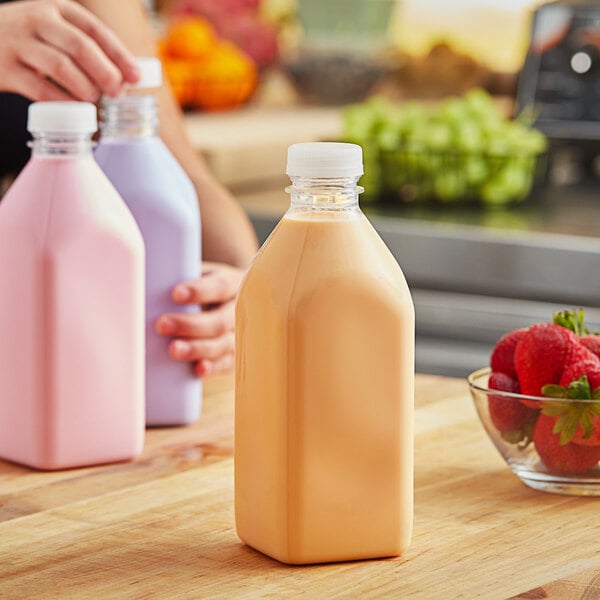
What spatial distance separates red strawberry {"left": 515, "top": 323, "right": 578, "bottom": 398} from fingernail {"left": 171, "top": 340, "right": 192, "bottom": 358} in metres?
0.30

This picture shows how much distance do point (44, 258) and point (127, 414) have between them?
0.47 ft

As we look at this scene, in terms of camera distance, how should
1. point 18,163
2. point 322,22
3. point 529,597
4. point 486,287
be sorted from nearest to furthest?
point 529,597 → point 18,163 → point 486,287 → point 322,22

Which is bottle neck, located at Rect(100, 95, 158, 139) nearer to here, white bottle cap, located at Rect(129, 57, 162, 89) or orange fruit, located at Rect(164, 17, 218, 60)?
white bottle cap, located at Rect(129, 57, 162, 89)

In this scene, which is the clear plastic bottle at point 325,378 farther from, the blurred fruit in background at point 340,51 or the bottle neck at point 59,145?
the blurred fruit in background at point 340,51

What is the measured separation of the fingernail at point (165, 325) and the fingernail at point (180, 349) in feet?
0.04

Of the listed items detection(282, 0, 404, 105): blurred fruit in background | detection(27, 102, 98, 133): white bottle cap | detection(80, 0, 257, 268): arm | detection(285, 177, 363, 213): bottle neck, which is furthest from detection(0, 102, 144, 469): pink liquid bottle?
detection(282, 0, 404, 105): blurred fruit in background

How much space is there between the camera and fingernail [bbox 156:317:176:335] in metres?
1.07

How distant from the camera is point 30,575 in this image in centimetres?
75

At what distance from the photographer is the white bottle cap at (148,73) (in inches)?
41.2

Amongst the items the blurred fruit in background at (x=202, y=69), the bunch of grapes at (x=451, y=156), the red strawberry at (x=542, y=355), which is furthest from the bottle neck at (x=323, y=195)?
the blurred fruit in background at (x=202, y=69)

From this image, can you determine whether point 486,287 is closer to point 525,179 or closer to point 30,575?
point 525,179

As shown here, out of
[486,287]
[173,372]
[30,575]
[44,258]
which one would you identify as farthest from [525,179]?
[30,575]

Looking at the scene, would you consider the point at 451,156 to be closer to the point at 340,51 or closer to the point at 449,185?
the point at 449,185

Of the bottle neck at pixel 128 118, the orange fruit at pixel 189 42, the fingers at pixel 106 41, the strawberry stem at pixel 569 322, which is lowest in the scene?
the strawberry stem at pixel 569 322
